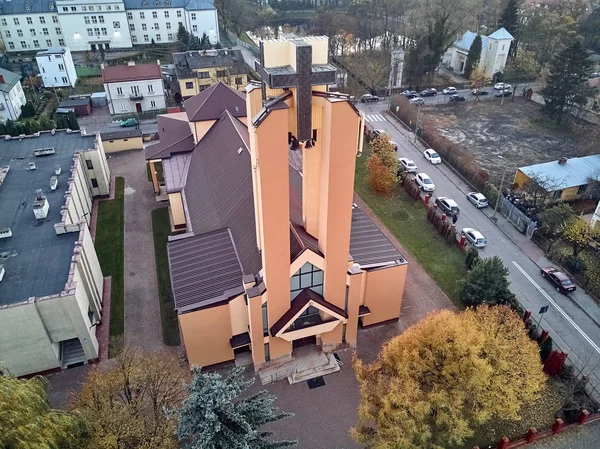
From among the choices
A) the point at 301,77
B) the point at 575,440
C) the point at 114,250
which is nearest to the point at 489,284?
the point at 575,440

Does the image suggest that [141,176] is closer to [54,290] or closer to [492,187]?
[54,290]

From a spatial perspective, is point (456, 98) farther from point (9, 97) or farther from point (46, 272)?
point (9, 97)

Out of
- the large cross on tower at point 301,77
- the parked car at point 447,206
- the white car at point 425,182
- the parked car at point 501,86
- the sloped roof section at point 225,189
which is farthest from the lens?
the parked car at point 501,86

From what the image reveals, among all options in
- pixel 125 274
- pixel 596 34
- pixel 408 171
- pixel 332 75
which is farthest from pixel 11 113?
pixel 596 34

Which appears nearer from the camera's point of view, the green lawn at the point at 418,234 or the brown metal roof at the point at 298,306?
the brown metal roof at the point at 298,306

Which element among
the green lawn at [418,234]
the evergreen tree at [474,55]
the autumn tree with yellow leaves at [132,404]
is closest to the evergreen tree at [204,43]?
the green lawn at [418,234]

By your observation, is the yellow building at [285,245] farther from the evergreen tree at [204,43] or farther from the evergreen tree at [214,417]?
the evergreen tree at [204,43]

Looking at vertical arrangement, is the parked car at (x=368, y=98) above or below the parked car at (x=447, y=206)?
above
